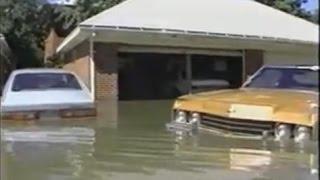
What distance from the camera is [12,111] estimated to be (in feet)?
46.7

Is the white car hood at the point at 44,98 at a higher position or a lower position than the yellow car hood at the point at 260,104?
lower

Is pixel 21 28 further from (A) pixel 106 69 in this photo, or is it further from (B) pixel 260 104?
(B) pixel 260 104

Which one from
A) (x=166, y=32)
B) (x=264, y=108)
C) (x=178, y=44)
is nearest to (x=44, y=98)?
(x=264, y=108)

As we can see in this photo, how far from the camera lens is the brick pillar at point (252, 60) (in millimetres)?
26641

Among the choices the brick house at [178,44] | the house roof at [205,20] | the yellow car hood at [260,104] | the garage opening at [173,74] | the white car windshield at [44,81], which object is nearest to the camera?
the yellow car hood at [260,104]

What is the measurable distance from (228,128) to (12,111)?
5299mm

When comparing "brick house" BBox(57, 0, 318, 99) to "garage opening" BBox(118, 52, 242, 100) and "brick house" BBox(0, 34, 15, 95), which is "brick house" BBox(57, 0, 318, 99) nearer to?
"garage opening" BBox(118, 52, 242, 100)

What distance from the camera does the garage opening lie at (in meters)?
25.4

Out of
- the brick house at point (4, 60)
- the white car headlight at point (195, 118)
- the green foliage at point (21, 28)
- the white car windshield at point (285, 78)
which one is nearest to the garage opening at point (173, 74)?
the brick house at point (4, 60)

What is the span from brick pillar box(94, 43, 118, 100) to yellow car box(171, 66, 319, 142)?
11.4 metres

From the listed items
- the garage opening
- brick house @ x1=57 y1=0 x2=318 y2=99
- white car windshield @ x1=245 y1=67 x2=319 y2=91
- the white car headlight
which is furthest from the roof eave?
the white car headlight

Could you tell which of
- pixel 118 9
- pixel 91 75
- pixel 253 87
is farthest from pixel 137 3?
pixel 253 87

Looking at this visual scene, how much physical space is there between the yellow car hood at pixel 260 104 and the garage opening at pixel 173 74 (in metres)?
13.3

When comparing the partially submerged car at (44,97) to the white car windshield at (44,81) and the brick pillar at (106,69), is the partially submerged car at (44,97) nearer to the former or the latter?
the white car windshield at (44,81)
